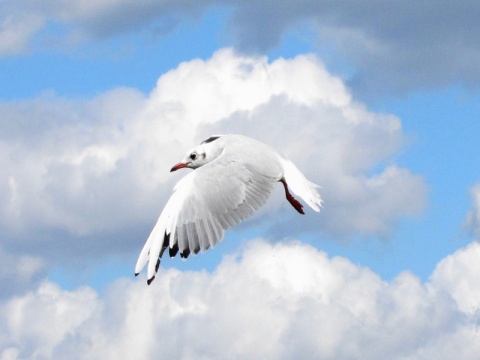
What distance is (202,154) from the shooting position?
23750mm

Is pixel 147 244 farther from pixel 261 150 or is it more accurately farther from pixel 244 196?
pixel 261 150

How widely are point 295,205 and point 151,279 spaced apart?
5.81 m

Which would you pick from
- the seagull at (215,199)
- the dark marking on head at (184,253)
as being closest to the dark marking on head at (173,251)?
the seagull at (215,199)

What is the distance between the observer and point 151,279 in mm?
18547

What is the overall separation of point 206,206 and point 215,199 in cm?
24

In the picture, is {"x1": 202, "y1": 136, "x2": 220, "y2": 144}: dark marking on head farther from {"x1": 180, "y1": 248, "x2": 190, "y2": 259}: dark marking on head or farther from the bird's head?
{"x1": 180, "y1": 248, "x2": 190, "y2": 259}: dark marking on head

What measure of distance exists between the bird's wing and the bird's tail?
154 centimetres

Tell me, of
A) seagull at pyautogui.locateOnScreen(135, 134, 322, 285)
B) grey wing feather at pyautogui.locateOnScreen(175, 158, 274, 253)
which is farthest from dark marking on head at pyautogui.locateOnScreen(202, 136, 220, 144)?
grey wing feather at pyautogui.locateOnScreen(175, 158, 274, 253)

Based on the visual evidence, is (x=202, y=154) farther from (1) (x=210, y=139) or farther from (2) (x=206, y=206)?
(2) (x=206, y=206)

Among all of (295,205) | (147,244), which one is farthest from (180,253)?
(295,205)

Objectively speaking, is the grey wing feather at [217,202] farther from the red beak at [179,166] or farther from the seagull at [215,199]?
the red beak at [179,166]

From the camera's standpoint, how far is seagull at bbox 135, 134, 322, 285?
19469 millimetres

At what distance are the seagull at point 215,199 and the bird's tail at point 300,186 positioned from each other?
4cm

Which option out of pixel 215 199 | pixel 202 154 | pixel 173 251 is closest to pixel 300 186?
pixel 202 154
